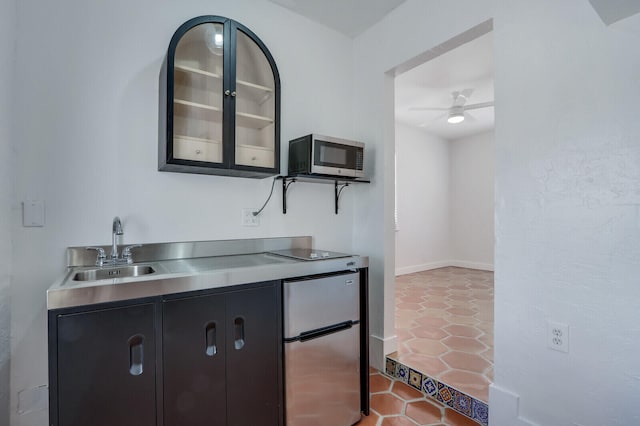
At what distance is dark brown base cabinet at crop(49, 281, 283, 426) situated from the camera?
108 centimetres

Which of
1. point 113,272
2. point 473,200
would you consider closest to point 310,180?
point 113,272

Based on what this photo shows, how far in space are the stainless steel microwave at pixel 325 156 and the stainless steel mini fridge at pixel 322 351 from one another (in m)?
0.70

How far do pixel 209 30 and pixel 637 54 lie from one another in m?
1.94

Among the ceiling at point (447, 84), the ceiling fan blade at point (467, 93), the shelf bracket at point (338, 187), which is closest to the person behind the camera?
the shelf bracket at point (338, 187)

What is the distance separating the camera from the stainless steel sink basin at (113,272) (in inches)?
57.8

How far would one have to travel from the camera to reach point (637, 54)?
1234 mm

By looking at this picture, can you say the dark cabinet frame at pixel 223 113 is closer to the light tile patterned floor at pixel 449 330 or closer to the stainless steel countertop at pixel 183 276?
the stainless steel countertop at pixel 183 276

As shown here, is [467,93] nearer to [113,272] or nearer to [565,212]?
[565,212]

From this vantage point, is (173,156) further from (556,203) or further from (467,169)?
(467,169)

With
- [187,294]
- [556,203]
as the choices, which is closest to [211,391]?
[187,294]

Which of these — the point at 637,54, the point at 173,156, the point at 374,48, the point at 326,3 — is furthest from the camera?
the point at 374,48

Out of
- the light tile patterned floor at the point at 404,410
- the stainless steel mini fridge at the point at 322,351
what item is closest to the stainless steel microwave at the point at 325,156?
the stainless steel mini fridge at the point at 322,351

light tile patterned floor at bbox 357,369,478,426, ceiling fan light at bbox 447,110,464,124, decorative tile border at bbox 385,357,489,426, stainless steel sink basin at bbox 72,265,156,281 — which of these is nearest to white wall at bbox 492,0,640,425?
decorative tile border at bbox 385,357,489,426

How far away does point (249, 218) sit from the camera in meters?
2.10
